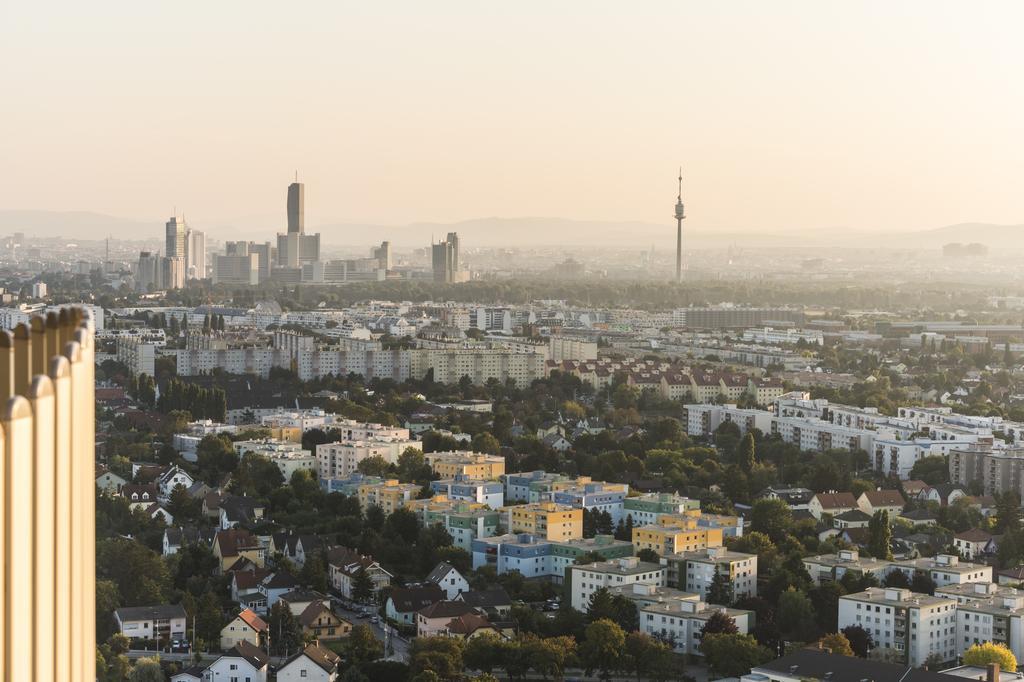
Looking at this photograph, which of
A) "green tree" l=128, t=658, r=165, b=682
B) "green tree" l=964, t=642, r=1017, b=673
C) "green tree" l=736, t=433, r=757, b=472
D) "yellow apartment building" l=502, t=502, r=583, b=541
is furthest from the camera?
"green tree" l=736, t=433, r=757, b=472

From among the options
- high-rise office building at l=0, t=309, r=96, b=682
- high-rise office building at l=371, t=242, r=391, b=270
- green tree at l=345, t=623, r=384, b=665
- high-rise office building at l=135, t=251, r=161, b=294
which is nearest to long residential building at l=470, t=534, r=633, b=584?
green tree at l=345, t=623, r=384, b=665

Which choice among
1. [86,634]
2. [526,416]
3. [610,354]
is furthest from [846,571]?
[610,354]

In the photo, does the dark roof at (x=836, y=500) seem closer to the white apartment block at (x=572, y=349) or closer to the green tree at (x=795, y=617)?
the green tree at (x=795, y=617)

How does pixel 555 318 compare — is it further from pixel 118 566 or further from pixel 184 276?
pixel 118 566

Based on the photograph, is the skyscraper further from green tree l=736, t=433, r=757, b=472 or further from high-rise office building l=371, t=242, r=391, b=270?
green tree l=736, t=433, r=757, b=472

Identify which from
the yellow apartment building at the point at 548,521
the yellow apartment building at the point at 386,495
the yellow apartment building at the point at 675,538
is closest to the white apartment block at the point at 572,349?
the yellow apartment building at the point at 386,495
